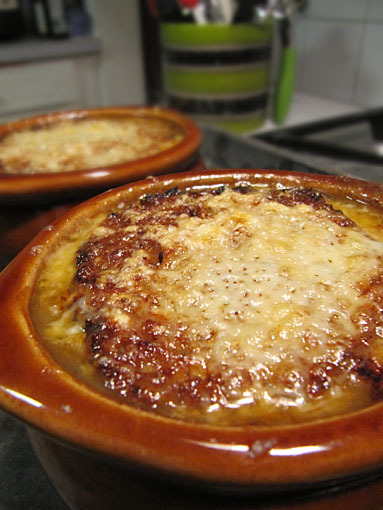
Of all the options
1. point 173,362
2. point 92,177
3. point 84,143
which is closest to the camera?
point 173,362

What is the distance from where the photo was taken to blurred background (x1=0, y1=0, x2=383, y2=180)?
1.78 meters

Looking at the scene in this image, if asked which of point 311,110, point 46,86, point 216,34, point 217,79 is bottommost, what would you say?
point 311,110

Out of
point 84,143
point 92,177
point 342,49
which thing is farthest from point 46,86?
point 92,177

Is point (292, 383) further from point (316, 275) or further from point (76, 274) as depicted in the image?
point (76, 274)

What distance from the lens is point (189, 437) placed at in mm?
361

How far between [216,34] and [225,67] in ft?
0.41

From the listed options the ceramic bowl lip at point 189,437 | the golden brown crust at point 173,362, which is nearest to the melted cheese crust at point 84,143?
→ the golden brown crust at point 173,362

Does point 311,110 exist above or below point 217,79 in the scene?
below

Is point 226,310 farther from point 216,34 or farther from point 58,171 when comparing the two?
point 216,34

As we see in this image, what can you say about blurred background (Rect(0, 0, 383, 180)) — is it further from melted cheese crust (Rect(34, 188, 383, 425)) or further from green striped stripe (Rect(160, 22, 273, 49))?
melted cheese crust (Rect(34, 188, 383, 425))

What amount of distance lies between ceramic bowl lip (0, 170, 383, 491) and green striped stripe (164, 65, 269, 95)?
164cm

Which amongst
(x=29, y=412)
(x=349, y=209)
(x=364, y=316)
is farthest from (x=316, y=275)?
(x=29, y=412)

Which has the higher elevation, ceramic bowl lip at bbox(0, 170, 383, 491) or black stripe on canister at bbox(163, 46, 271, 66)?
black stripe on canister at bbox(163, 46, 271, 66)

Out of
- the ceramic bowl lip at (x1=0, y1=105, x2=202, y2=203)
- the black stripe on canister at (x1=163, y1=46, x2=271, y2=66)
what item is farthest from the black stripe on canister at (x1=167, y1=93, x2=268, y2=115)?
the ceramic bowl lip at (x1=0, y1=105, x2=202, y2=203)
